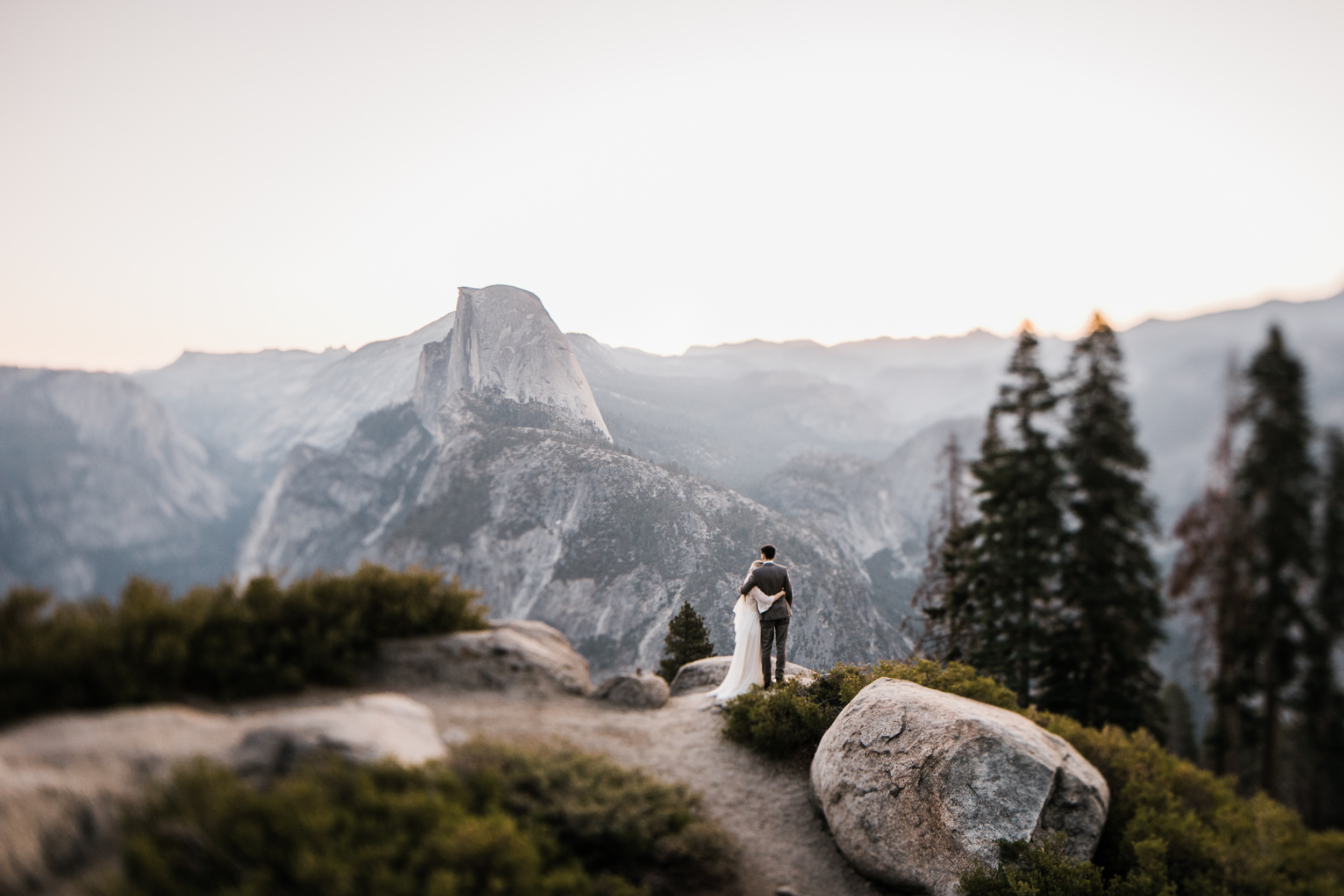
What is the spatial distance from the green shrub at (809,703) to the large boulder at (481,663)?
319 cm

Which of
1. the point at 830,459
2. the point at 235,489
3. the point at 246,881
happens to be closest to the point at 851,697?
the point at 246,881

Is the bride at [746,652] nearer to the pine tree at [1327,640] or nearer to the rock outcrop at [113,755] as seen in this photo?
the rock outcrop at [113,755]

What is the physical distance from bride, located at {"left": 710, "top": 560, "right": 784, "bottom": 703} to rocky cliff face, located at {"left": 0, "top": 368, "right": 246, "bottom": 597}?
50321 mm

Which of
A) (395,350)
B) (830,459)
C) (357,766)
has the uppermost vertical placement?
(395,350)

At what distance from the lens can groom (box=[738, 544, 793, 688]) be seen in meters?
12.5

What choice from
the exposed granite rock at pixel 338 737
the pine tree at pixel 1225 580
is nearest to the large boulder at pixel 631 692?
the exposed granite rock at pixel 338 737

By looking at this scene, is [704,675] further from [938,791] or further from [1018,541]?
[1018,541]

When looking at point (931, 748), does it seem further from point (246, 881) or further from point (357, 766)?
point (246, 881)

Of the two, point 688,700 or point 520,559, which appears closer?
point 688,700

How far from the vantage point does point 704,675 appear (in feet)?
48.7

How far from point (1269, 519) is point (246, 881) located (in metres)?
32.7

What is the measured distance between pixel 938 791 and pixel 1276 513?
24.4 metres

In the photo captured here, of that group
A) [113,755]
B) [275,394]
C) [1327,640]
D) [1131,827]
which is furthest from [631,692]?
[275,394]

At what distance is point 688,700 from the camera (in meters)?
12.9
